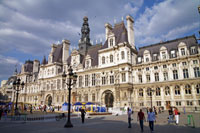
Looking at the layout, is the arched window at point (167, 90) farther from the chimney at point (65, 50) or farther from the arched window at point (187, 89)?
the chimney at point (65, 50)

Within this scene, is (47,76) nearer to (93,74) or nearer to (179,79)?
(93,74)

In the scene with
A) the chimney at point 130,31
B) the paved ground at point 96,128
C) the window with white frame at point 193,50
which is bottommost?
the paved ground at point 96,128

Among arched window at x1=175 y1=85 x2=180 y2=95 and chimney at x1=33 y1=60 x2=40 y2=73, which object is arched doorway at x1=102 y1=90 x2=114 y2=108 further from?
chimney at x1=33 y1=60 x2=40 y2=73

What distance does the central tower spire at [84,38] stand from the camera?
61606 mm

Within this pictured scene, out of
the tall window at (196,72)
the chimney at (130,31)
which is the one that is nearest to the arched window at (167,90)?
the tall window at (196,72)

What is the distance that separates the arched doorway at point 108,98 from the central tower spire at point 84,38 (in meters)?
20.2

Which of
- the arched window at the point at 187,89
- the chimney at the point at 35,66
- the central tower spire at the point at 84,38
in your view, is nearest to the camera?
the arched window at the point at 187,89

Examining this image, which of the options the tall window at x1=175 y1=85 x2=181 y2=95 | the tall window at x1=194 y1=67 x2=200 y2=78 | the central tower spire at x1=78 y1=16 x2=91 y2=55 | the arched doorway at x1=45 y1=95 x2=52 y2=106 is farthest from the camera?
the arched doorway at x1=45 y1=95 x2=52 y2=106

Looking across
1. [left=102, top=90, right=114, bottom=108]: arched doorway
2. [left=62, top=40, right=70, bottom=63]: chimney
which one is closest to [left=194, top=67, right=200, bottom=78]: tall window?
[left=102, top=90, right=114, bottom=108]: arched doorway

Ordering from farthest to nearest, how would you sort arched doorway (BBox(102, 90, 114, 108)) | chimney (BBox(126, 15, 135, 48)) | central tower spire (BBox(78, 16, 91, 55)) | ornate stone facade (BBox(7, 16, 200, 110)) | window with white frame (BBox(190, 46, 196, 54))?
central tower spire (BBox(78, 16, 91, 55)), chimney (BBox(126, 15, 135, 48)), arched doorway (BBox(102, 90, 114, 108)), window with white frame (BBox(190, 46, 196, 54)), ornate stone facade (BBox(7, 16, 200, 110))

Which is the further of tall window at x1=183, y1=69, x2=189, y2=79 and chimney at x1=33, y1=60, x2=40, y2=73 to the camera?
chimney at x1=33, y1=60, x2=40, y2=73

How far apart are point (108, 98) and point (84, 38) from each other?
27.6 m

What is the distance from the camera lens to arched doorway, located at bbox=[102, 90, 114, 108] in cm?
4566

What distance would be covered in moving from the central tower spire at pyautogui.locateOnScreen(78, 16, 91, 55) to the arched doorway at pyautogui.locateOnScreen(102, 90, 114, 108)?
20217 millimetres
